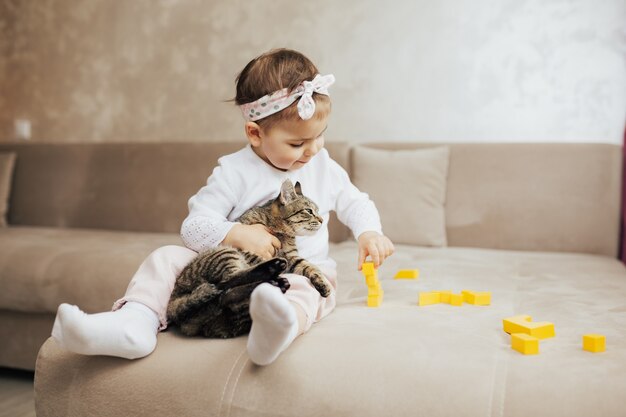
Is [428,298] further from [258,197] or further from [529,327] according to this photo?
[258,197]

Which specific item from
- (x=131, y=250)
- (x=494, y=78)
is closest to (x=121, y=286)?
(x=131, y=250)

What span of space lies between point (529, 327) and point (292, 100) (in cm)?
76

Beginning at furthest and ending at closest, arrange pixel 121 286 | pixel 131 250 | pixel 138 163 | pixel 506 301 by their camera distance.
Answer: pixel 138 163 → pixel 131 250 → pixel 121 286 → pixel 506 301

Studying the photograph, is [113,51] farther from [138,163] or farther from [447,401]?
[447,401]

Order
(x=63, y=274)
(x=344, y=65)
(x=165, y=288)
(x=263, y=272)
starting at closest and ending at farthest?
(x=263, y=272)
(x=165, y=288)
(x=63, y=274)
(x=344, y=65)

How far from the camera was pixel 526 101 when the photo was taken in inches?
107

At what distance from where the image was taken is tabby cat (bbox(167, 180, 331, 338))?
1135 mm

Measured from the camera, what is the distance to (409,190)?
247cm

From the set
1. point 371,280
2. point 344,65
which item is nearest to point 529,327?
point 371,280

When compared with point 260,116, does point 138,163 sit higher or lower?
lower

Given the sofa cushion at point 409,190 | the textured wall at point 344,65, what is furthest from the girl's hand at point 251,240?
the textured wall at point 344,65

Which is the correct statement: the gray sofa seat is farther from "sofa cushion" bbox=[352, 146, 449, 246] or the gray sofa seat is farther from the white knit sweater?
"sofa cushion" bbox=[352, 146, 449, 246]

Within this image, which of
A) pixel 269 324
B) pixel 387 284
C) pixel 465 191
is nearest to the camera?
pixel 269 324

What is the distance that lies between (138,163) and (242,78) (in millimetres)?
1736
